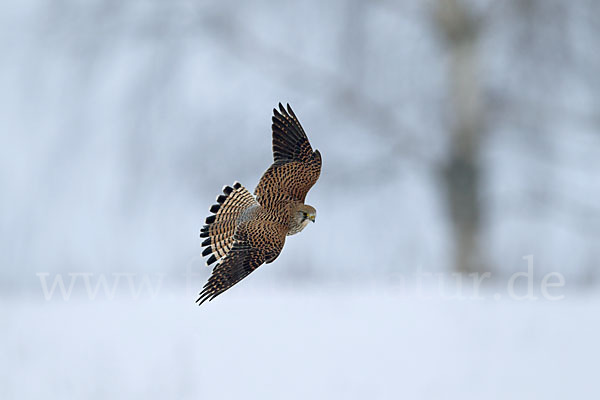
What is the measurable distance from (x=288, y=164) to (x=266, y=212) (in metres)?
0.18

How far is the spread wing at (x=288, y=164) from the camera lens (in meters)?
1.69

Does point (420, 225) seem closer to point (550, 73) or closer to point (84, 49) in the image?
point (550, 73)

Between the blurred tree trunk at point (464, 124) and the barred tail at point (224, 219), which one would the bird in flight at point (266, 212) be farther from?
the blurred tree trunk at point (464, 124)

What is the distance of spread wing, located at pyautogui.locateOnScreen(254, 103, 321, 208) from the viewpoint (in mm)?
1691

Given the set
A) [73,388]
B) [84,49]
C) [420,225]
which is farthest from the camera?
[420,225]

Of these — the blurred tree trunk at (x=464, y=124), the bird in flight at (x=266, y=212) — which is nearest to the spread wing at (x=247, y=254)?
the bird in flight at (x=266, y=212)

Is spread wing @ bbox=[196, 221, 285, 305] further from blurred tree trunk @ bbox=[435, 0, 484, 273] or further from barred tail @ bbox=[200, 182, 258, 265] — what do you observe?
blurred tree trunk @ bbox=[435, 0, 484, 273]

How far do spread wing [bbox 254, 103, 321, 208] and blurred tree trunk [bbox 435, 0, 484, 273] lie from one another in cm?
651

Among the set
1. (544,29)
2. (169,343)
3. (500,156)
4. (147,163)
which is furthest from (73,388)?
(500,156)

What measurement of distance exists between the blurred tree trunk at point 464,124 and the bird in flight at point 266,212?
653 centimetres

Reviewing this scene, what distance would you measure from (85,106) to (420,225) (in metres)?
3.97

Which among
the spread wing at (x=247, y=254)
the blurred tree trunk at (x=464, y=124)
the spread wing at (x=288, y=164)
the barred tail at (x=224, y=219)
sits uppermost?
the blurred tree trunk at (x=464, y=124)

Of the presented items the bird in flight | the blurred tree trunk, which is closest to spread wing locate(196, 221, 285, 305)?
the bird in flight

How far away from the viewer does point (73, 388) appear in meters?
3.00
